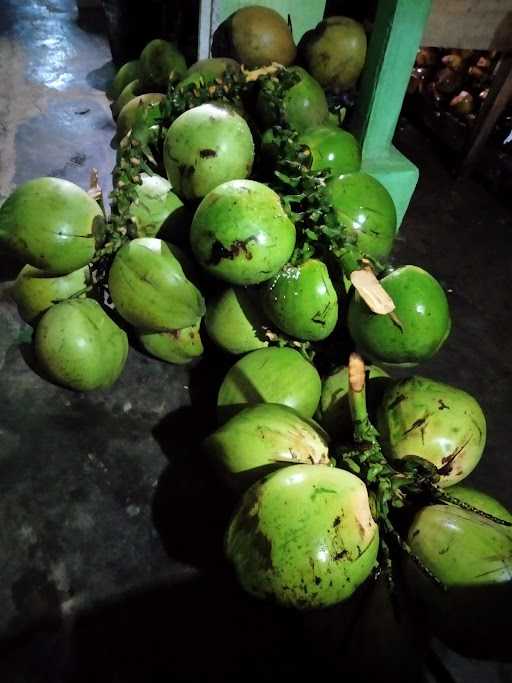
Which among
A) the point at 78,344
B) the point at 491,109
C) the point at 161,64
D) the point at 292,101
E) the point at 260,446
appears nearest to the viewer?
the point at 260,446

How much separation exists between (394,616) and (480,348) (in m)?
1.81

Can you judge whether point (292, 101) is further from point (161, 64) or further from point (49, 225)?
point (49, 225)

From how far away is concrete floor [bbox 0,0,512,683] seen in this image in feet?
5.06

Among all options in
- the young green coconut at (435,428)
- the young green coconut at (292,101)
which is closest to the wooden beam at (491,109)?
the young green coconut at (292,101)

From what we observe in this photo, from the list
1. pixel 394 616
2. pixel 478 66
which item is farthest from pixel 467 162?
pixel 394 616

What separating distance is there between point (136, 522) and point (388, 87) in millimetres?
2553

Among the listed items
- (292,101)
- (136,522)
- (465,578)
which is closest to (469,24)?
(292,101)

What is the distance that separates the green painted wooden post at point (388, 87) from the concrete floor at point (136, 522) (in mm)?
817

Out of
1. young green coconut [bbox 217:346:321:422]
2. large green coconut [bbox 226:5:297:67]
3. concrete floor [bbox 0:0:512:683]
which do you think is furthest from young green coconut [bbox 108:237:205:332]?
large green coconut [bbox 226:5:297:67]

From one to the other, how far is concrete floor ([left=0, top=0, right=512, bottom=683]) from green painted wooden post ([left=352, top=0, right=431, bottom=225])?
2.68 ft

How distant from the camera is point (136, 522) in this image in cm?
183

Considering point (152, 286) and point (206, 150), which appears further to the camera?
point (206, 150)

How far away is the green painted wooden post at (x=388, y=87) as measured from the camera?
248cm

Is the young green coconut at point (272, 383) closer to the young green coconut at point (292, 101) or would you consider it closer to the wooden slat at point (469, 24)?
the young green coconut at point (292, 101)
